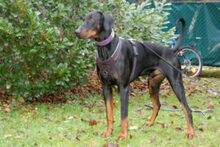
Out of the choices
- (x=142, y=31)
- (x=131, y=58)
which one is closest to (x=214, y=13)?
(x=142, y=31)

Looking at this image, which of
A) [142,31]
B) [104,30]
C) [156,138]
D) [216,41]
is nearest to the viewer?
[104,30]

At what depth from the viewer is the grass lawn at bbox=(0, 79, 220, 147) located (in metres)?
3.89

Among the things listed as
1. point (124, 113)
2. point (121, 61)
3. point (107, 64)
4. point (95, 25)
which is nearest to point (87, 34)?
point (95, 25)

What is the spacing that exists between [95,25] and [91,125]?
1771 mm

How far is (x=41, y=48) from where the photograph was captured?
5.12 meters

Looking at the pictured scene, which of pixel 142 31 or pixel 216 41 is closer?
pixel 142 31

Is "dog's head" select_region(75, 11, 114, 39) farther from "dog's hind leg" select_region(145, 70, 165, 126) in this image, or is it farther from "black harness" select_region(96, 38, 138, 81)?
"dog's hind leg" select_region(145, 70, 165, 126)

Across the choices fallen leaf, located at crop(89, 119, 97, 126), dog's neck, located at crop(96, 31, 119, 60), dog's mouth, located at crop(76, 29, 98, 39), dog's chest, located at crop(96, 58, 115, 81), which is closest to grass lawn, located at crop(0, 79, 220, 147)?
fallen leaf, located at crop(89, 119, 97, 126)

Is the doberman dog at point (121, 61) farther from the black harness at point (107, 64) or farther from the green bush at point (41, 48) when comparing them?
the green bush at point (41, 48)

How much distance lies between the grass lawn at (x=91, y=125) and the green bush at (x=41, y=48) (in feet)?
1.57

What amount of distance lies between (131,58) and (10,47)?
255cm

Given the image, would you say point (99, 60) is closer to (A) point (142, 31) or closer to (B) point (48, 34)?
(B) point (48, 34)

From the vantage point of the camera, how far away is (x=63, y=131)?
4316 mm

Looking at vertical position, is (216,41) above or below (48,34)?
below
